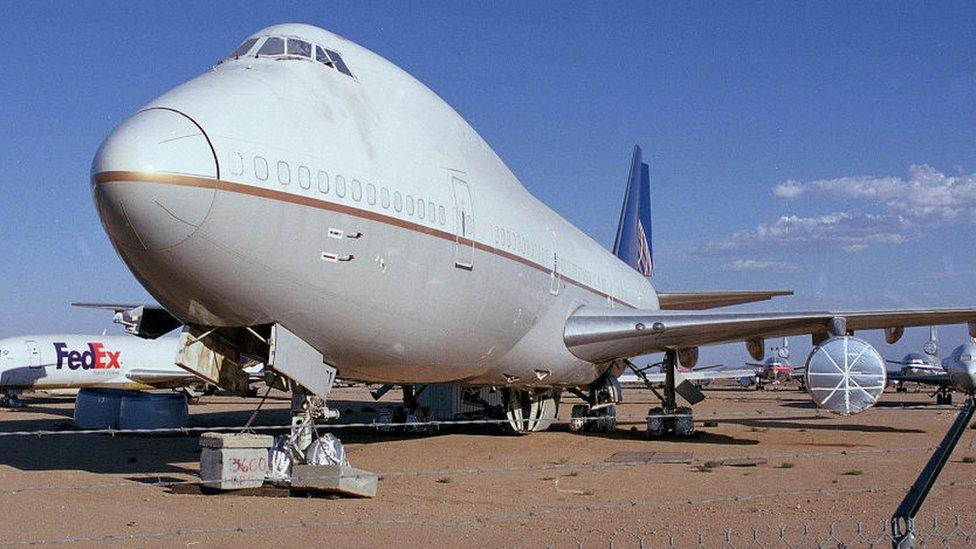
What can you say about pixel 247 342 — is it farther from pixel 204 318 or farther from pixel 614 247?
pixel 614 247

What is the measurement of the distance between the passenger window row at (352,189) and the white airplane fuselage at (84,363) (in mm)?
37415

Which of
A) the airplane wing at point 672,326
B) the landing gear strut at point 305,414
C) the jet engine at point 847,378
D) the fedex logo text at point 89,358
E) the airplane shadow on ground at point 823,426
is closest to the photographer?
the landing gear strut at point 305,414

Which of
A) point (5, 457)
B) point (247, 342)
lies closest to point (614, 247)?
point (5, 457)

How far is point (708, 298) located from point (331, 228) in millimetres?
19194

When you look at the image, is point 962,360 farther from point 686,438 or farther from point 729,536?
point 729,536

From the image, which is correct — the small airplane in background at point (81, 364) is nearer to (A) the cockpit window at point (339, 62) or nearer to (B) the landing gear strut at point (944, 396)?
(A) the cockpit window at point (339, 62)

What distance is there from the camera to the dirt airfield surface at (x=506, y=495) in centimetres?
895

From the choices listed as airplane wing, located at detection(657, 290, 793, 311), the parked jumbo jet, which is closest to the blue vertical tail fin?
airplane wing, located at detection(657, 290, 793, 311)

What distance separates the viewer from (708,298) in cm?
2786

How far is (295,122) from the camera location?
10.5m

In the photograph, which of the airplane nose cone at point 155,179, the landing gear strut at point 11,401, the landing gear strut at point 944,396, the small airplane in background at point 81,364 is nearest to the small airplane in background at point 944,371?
the landing gear strut at point 944,396

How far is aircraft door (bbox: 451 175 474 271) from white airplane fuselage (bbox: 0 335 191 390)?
36.4 metres

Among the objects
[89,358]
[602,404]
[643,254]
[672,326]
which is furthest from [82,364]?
[672,326]

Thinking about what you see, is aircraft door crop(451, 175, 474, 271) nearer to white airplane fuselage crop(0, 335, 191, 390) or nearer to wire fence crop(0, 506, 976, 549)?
wire fence crop(0, 506, 976, 549)
